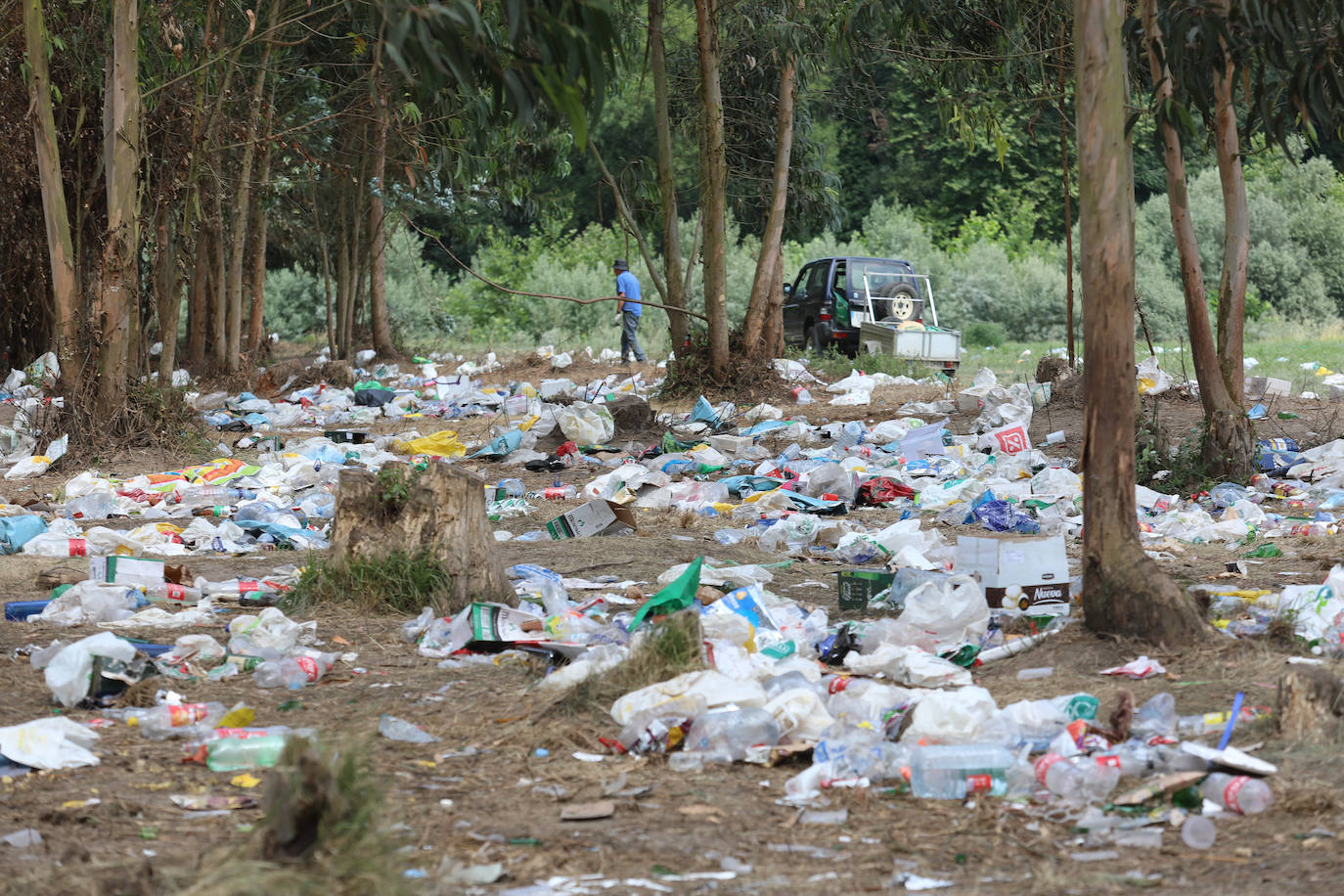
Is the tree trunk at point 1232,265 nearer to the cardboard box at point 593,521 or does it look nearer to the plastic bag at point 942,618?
the cardboard box at point 593,521

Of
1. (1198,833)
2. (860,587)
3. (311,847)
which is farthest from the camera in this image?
(860,587)

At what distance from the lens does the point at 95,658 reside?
3742 millimetres

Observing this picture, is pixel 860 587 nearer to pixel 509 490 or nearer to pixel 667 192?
pixel 509 490

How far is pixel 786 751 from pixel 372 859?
131 cm

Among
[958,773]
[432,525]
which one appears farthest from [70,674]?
[958,773]

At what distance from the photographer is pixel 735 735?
3.36 m

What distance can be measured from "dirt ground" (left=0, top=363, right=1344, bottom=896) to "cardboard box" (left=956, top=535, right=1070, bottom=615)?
0.43m

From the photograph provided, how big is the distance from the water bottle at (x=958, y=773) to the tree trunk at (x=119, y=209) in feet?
28.0

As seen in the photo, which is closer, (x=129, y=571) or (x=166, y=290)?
(x=129, y=571)

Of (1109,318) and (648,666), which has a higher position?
(1109,318)

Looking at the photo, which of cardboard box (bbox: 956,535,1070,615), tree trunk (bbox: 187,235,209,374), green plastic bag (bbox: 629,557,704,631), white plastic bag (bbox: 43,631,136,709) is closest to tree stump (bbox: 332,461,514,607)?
green plastic bag (bbox: 629,557,704,631)

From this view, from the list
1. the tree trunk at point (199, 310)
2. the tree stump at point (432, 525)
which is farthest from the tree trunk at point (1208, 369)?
the tree trunk at point (199, 310)

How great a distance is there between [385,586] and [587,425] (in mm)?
5472

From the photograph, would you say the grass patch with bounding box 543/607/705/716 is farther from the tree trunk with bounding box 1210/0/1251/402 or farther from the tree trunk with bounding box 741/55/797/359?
the tree trunk with bounding box 741/55/797/359
